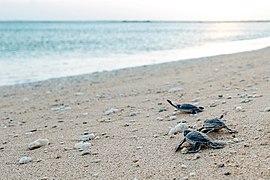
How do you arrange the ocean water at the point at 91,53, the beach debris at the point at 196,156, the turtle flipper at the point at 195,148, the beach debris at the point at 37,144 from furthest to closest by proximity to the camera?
the ocean water at the point at 91,53 < the beach debris at the point at 37,144 < the turtle flipper at the point at 195,148 < the beach debris at the point at 196,156

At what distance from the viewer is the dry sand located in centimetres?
347

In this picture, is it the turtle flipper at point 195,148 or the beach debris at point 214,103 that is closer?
the turtle flipper at point 195,148

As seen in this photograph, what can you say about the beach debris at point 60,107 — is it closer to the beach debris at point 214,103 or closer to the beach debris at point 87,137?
the beach debris at point 87,137

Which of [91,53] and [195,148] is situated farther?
[91,53]

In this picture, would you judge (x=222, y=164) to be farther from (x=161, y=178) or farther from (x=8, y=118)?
(x=8, y=118)

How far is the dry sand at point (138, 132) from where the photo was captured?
137 inches

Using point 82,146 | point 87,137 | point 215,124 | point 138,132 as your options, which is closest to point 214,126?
point 215,124

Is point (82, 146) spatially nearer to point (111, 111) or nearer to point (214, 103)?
point (111, 111)

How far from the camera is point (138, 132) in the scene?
488cm

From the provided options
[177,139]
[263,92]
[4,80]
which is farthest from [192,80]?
[4,80]

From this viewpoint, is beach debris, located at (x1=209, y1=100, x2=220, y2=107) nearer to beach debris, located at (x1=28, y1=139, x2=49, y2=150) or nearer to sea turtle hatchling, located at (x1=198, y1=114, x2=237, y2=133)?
sea turtle hatchling, located at (x1=198, y1=114, x2=237, y2=133)

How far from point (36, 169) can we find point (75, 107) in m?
3.74

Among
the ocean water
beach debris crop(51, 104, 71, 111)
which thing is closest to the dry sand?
beach debris crop(51, 104, 71, 111)

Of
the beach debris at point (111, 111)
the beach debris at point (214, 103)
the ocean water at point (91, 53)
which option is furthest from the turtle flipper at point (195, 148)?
the ocean water at point (91, 53)
